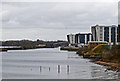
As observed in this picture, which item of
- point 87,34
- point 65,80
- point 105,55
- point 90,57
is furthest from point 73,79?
point 87,34

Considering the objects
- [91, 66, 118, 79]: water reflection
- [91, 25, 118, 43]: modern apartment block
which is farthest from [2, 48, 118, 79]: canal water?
[91, 25, 118, 43]: modern apartment block

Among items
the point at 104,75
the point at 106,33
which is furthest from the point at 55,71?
the point at 106,33

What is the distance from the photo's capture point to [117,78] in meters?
35.8

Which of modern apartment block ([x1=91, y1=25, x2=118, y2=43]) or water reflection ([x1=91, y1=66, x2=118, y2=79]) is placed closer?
water reflection ([x1=91, y1=66, x2=118, y2=79])

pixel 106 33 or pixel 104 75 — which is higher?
pixel 106 33

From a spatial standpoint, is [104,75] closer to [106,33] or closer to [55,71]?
[55,71]

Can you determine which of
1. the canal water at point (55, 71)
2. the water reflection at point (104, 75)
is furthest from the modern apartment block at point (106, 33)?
the water reflection at point (104, 75)

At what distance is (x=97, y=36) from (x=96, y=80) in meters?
106

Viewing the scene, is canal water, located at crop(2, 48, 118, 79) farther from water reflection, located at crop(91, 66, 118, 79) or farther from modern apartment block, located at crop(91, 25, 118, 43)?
modern apartment block, located at crop(91, 25, 118, 43)

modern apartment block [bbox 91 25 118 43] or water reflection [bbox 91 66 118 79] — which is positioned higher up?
modern apartment block [bbox 91 25 118 43]

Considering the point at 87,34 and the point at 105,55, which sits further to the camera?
the point at 87,34

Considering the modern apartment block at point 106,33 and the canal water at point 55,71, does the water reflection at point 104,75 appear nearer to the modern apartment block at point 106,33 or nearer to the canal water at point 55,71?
the canal water at point 55,71

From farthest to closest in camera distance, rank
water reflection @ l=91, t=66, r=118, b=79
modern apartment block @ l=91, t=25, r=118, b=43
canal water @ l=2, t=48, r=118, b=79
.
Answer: modern apartment block @ l=91, t=25, r=118, b=43, canal water @ l=2, t=48, r=118, b=79, water reflection @ l=91, t=66, r=118, b=79

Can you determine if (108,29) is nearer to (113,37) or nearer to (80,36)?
(113,37)
